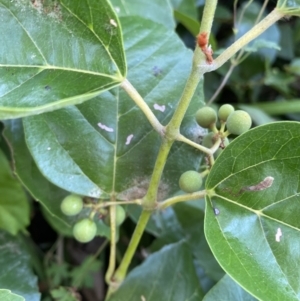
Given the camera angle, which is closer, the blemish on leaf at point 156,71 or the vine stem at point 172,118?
the vine stem at point 172,118

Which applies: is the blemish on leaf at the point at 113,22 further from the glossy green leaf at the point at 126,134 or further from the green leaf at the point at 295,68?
the green leaf at the point at 295,68

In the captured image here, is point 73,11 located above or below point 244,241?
above

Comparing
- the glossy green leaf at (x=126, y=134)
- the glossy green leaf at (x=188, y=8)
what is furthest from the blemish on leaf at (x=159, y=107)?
the glossy green leaf at (x=188, y=8)

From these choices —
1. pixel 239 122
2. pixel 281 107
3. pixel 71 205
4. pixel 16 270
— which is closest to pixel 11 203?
pixel 16 270

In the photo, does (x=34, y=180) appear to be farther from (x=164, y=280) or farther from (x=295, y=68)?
(x=295, y=68)

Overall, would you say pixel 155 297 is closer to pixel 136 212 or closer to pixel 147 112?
pixel 136 212

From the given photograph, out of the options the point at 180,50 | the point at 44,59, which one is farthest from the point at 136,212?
the point at 44,59
